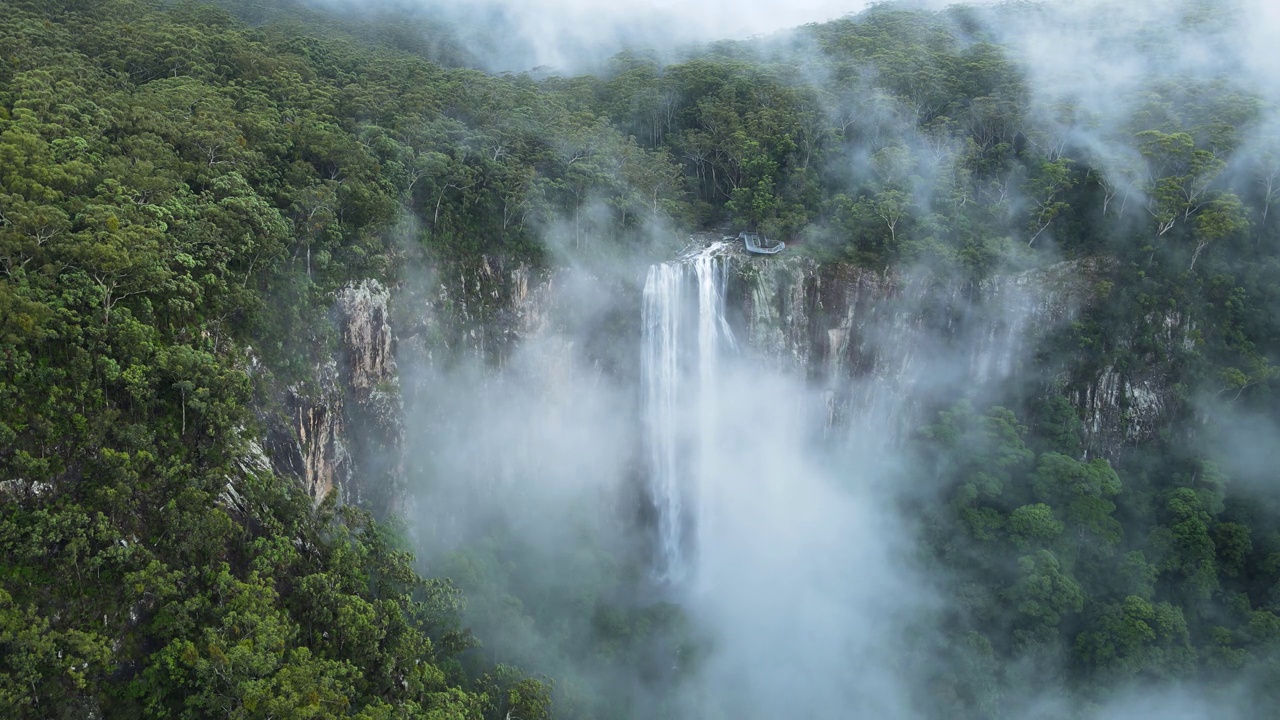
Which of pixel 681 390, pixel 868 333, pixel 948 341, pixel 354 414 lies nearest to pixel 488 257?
pixel 354 414

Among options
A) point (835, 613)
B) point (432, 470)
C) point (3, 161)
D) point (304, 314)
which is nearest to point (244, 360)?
point (304, 314)

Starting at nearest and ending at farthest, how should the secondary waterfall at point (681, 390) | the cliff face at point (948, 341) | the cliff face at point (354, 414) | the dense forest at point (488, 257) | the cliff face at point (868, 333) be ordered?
1. the dense forest at point (488, 257)
2. the cliff face at point (354, 414)
3. the cliff face at point (868, 333)
4. the cliff face at point (948, 341)
5. the secondary waterfall at point (681, 390)

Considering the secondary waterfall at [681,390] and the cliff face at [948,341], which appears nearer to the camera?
the cliff face at [948,341]

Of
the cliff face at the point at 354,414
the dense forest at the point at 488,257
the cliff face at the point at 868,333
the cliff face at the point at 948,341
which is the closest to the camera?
the dense forest at the point at 488,257

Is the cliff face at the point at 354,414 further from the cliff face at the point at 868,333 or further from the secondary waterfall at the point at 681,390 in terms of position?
the secondary waterfall at the point at 681,390

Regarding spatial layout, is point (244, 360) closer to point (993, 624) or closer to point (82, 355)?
point (82, 355)

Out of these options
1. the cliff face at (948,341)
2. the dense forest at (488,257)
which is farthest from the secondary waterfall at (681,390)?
the dense forest at (488,257)
